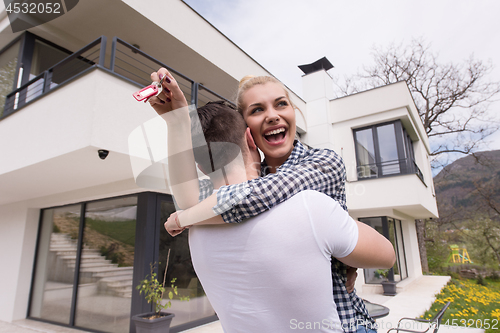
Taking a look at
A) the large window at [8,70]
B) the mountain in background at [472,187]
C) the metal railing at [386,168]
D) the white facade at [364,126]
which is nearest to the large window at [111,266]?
the large window at [8,70]

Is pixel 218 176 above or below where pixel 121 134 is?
below

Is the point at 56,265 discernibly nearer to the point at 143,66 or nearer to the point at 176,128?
the point at 143,66

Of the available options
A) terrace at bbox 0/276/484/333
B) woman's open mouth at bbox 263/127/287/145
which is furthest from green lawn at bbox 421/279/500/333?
woman's open mouth at bbox 263/127/287/145

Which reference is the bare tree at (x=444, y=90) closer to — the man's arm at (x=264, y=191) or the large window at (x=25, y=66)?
the large window at (x=25, y=66)

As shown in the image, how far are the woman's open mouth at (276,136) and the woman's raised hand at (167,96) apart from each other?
1.07ft

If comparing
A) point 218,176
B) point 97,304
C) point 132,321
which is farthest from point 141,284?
point 218,176

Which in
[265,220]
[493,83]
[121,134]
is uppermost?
[493,83]

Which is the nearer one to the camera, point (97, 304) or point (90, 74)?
point (90, 74)

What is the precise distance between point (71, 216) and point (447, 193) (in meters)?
24.1

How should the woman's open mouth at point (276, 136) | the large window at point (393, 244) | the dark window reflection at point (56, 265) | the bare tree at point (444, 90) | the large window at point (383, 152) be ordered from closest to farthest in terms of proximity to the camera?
the woman's open mouth at point (276, 136) < the dark window reflection at point (56, 265) < the large window at point (393, 244) < the large window at point (383, 152) < the bare tree at point (444, 90)

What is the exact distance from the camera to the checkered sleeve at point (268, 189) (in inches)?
25.0

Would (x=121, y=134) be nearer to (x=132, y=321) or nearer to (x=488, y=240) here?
(x=132, y=321)

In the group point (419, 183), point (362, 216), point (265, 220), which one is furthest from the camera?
point (362, 216)

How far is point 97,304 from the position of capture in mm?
5402
